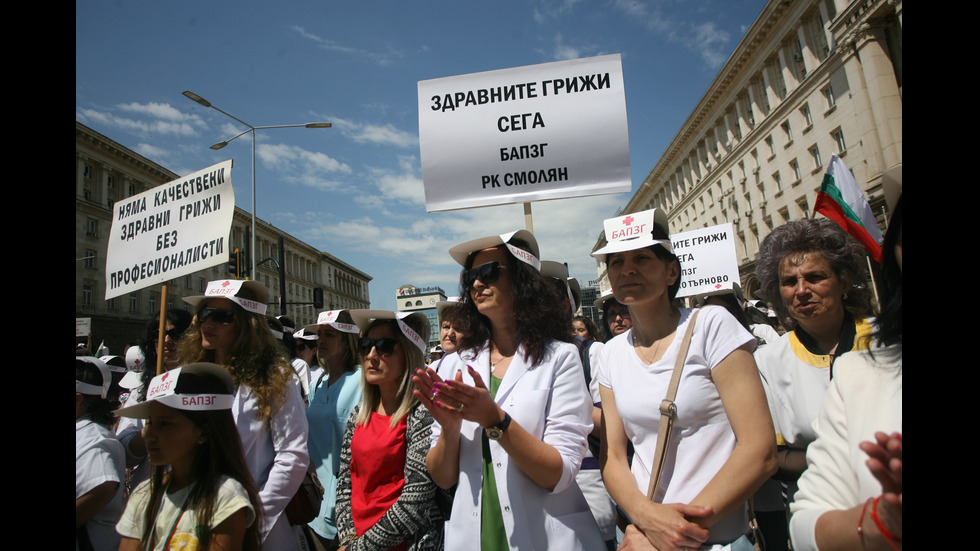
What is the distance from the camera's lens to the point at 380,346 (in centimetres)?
304

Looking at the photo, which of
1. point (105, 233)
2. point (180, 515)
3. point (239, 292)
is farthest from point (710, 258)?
point (105, 233)

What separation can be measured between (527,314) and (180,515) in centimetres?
180

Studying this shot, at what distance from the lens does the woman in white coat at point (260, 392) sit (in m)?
2.72

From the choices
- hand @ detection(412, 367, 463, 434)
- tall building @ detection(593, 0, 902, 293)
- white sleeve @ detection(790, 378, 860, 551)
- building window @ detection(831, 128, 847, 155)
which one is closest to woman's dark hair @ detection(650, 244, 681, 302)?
hand @ detection(412, 367, 463, 434)

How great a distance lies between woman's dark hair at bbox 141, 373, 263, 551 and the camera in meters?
2.32

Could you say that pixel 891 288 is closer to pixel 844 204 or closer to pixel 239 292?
pixel 844 204

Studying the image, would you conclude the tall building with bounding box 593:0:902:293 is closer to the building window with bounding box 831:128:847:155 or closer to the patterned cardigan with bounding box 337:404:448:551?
the building window with bounding box 831:128:847:155

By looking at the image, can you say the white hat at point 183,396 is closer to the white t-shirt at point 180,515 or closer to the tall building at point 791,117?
the white t-shirt at point 180,515

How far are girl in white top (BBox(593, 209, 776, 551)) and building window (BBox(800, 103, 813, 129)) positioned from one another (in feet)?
114

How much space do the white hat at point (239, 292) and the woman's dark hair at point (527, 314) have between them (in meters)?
1.48

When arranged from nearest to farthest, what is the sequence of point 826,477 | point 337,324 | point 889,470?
point 889,470
point 826,477
point 337,324

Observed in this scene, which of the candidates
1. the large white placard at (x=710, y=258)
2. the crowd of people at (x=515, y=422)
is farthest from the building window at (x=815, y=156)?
the crowd of people at (x=515, y=422)
